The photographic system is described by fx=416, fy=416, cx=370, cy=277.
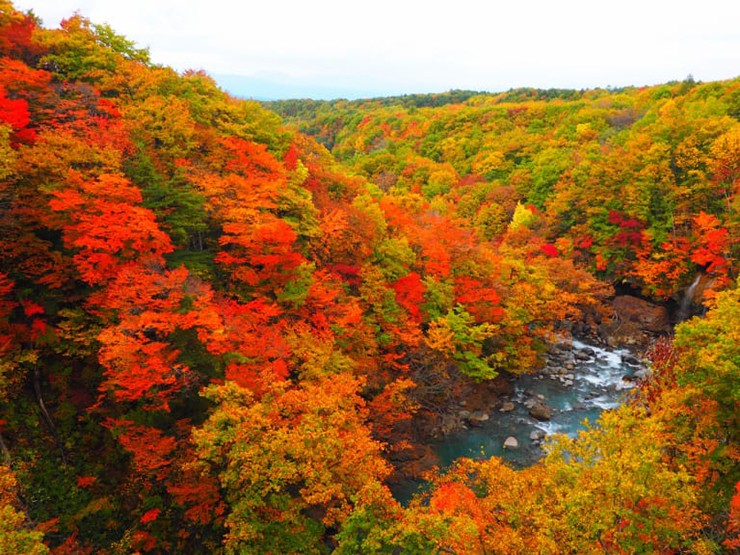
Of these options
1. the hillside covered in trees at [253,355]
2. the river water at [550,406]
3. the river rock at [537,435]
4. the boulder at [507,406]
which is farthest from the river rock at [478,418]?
the river rock at [537,435]

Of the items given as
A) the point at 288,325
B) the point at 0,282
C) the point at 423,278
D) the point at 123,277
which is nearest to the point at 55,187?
the point at 0,282

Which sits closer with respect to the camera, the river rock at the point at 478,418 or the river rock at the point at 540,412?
the river rock at the point at 478,418

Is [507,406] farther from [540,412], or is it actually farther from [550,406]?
[550,406]

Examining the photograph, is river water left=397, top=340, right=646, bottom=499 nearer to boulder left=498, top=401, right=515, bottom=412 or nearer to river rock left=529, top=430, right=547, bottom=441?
river rock left=529, top=430, right=547, bottom=441

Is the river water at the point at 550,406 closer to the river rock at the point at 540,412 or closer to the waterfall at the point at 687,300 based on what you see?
the river rock at the point at 540,412

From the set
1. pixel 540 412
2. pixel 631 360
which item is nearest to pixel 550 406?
pixel 540 412

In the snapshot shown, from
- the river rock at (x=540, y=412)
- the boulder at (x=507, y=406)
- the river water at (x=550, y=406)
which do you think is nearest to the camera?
the river water at (x=550, y=406)
